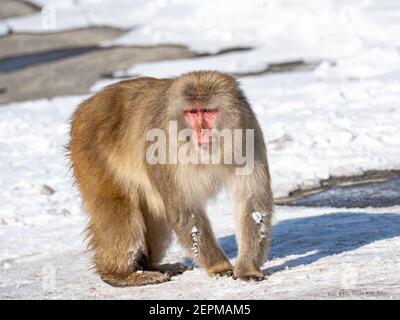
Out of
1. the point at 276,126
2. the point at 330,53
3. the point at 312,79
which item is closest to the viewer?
the point at 276,126

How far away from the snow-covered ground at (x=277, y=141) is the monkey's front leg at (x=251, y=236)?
10 cm

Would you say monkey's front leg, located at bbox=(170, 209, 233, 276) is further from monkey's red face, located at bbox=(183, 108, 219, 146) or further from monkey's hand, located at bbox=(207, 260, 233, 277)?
monkey's red face, located at bbox=(183, 108, 219, 146)

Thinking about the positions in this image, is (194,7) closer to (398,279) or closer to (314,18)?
(314,18)

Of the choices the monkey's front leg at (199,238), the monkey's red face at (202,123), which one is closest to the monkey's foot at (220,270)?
the monkey's front leg at (199,238)

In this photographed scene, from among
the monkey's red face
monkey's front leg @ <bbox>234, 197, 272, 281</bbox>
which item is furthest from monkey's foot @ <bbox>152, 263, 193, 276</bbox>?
the monkey's red face

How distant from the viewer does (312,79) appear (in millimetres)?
11617

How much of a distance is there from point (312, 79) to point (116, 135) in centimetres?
595

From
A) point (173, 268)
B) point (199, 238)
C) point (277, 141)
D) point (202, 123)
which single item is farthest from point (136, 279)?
point (277, 141)

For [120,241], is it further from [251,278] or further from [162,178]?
[251,278]

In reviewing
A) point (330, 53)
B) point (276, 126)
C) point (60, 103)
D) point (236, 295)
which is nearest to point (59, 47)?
point (60, 103)

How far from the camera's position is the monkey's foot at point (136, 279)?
582 centimetres

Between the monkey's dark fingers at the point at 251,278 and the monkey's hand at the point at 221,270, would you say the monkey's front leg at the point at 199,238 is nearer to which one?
the monkey's hand at the point at 221,270
